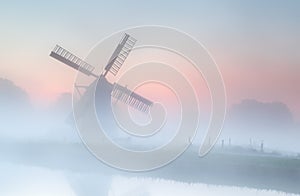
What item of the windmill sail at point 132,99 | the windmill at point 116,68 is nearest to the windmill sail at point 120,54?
the windmill at point 116,68

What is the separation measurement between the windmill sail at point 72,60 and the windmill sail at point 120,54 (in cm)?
12

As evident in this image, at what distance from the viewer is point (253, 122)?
368cm

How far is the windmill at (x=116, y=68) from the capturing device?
3.63 metres

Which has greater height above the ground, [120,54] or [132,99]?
[120,54]

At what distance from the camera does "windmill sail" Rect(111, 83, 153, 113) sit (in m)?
3.63

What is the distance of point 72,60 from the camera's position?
3654 millimetres

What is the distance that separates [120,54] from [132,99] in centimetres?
32

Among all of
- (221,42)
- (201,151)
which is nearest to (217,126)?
(201,151)

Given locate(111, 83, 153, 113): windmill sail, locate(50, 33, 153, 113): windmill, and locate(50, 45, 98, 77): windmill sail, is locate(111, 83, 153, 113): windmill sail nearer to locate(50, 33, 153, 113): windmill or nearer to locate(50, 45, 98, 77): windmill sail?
locate(50, 33, 153, 113): windmill

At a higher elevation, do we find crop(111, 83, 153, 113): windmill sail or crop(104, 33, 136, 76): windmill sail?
crop(104, 33, 136, 76): windmill sail

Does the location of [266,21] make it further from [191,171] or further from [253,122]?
[191,171]

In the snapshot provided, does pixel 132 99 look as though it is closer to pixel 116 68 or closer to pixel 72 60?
pixel 116 68

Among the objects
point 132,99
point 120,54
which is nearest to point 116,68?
point 120,54

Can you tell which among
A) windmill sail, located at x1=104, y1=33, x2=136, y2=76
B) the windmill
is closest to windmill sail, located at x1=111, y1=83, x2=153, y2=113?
the windmill
